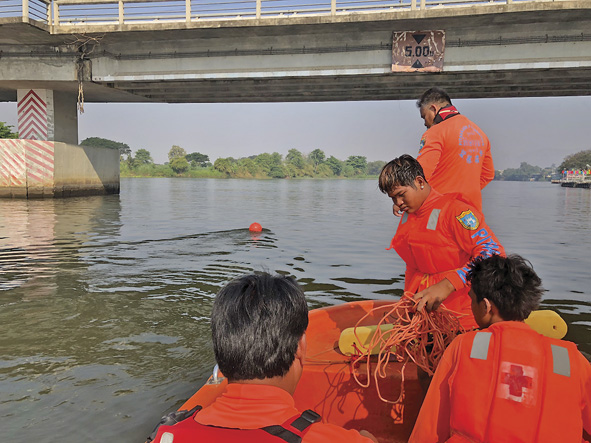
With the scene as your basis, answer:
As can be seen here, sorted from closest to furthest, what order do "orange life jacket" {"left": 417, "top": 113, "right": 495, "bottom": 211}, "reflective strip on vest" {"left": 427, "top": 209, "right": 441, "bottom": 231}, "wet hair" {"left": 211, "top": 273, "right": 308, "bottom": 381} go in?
"wet hair" {"left": 211, "top": 273, "right": 308, "bottom": 381}, "reflective strip on vest" {"left": 427, "top": 209, "right": 441, "bottom": 231}, "orange life jacket" {"left": 417, "top": 113, "right": 495, "bottom": 211}

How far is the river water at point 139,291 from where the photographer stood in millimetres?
3965

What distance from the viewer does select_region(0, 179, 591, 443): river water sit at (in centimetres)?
396

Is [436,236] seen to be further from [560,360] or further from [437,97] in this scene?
[437,97]

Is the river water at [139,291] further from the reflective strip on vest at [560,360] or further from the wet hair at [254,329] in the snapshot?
the reflective strip on vest at [560,360]

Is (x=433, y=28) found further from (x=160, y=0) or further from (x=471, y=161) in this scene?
(x=471, y=161)

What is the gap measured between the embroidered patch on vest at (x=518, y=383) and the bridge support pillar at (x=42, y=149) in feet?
76.7

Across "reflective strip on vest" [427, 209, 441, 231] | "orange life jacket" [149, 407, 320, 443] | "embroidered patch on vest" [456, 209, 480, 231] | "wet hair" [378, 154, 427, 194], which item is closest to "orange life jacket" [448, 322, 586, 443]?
"orange life jacket" [149, 407, 320, 443]

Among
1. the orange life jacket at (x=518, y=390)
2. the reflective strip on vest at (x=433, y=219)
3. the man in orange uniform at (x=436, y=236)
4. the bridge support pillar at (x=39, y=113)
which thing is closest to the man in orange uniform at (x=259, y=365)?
the orange life jacket at (x=518, y=390)

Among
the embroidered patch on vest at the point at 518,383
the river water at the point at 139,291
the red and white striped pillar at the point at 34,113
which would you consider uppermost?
the red and white striped pillar at the point at 34,113

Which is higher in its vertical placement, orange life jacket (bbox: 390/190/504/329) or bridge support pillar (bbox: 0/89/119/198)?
bridge support pillar (bbox: 0/89/119/198)

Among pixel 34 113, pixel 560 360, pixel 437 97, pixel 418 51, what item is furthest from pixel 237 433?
pixel 34 113

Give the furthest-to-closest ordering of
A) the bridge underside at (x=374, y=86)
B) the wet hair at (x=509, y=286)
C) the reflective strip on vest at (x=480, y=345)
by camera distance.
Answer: the bridge underside at (x=374, y=86) → the wet hair at (x=509, y=286) → the reflective strip on vest at (x=480, y=345)

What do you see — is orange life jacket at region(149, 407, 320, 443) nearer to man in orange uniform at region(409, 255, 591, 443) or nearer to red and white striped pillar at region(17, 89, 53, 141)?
man in orange uniform at region(409, 255, 591, 443)

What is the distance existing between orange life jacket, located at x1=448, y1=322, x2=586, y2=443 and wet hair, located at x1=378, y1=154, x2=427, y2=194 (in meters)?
1.23
